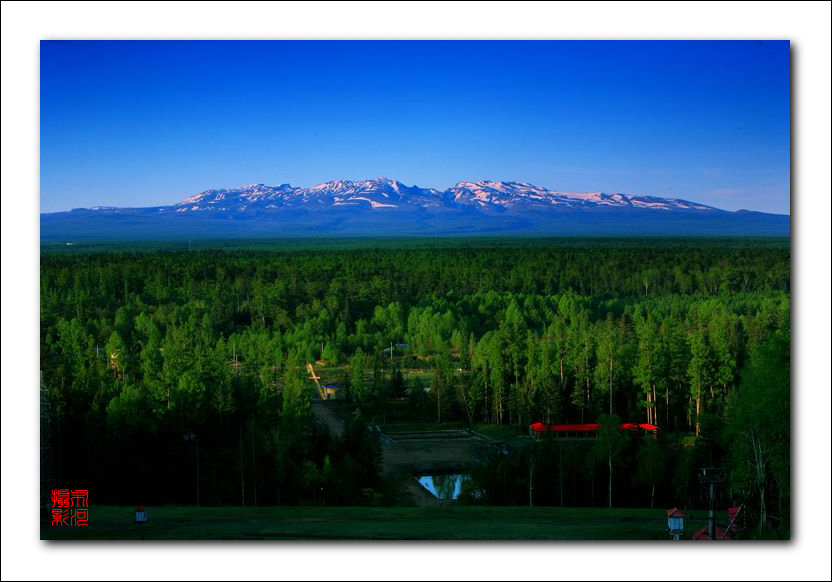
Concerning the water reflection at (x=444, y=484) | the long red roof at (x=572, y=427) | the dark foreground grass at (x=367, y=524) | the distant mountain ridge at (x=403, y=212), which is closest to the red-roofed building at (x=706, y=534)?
the dark foreground grass at (x=367, y=524)

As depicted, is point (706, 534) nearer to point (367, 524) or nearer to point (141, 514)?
point (367, 524)

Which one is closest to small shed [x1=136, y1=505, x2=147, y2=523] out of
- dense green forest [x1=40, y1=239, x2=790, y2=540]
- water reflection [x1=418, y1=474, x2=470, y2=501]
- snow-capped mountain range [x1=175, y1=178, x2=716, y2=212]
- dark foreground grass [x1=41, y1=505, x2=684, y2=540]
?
dark foreground grass [x1=41, y1=505, x2=684, y2=540]

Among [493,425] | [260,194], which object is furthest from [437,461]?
[260,194]

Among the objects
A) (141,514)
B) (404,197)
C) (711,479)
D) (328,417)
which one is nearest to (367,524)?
(328,417)

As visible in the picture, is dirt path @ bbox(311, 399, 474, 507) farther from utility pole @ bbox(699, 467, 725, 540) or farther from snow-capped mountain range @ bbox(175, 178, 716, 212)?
snow-capped mountain range @ bbox(175, 178, 716, 212)

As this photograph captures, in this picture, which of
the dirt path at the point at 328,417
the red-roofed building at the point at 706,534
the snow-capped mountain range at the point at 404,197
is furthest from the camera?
the snow-capped mountain range at the point at 404,197

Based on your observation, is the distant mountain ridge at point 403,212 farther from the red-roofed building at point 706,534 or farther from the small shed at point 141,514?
the red-roofed building at point 706,534
